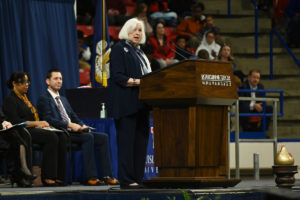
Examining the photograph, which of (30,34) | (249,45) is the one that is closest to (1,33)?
(30,34)

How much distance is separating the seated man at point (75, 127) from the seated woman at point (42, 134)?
222 millimetres

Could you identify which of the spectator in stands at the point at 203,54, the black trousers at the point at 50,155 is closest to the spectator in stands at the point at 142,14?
the spectator in stands at the point at 203,54

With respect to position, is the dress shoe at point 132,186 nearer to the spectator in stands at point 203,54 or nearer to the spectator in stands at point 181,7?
the spectator in stands at point 203,54

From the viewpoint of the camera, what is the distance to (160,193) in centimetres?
495

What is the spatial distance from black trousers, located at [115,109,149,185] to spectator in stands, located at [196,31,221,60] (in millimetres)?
5994

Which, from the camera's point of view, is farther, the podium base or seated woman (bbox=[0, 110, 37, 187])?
seated woman (bbox=[0, 110, 37, 187])

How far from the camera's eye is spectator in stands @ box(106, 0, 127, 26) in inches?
464

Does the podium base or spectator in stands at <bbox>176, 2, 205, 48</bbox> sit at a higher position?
spectator in stands at <bbox>176, 2, 205, 48</bbox>

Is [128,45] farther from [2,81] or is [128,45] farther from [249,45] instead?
[249,45]

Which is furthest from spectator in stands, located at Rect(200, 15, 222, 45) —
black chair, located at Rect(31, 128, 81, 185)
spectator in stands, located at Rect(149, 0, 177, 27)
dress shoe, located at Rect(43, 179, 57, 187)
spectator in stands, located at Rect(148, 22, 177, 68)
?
dress shoe, located at Rect(43, 179, 57, 187)

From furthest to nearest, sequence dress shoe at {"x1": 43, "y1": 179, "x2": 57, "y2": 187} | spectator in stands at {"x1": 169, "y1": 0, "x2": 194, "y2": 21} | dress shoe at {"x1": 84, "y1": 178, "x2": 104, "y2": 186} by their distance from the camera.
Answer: spectator in stands at {"x1": 169, "y1": 0, "x2": 194, "y2": 21}, dress shoe at {"x1": 84, "y1": 178, "x2": 104, "y2": 186}, dress shoe at {"x1": 43, "y1": 179, "x2": 57, "y2": 187}

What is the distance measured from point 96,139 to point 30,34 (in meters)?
1.75

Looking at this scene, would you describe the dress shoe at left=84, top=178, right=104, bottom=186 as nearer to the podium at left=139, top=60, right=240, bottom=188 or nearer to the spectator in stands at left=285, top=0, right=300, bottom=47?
the podium at left=139, top=60, right=240, bottom=188

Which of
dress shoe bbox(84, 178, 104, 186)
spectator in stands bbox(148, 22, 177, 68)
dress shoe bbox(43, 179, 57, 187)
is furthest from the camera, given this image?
spectator in stands bbox(148, 22, 177, 68)
